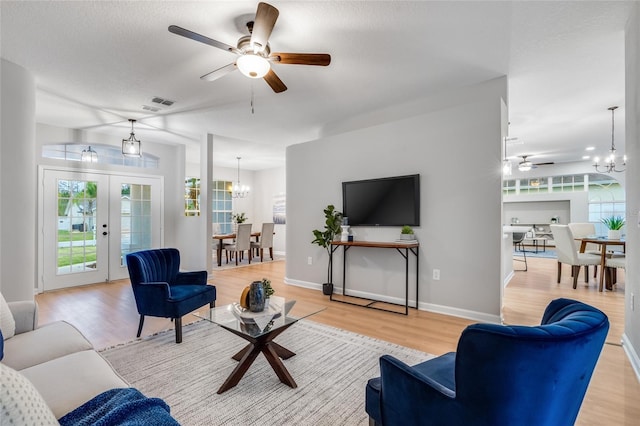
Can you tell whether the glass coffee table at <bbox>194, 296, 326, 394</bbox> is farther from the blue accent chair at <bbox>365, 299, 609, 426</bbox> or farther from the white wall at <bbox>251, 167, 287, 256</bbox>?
the white wall at <bbox>251, 167, 287, 256</bbox>

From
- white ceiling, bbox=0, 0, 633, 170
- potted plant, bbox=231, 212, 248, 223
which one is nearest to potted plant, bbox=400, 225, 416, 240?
white ceiling, bbox=0, 0, 633, 170

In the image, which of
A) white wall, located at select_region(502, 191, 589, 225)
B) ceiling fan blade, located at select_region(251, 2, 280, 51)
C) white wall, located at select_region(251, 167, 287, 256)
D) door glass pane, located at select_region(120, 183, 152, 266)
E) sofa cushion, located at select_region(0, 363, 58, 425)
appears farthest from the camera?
white wall, located at select_region(502, 191, 589, 225)

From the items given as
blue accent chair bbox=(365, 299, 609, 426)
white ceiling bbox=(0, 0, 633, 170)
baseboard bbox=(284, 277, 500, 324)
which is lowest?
baseboard bbox=(284, 277, 500, 324)

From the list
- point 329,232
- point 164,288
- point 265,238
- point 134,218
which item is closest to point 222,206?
point 265,238

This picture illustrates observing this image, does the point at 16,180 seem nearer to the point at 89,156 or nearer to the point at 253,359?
the point at 89,156

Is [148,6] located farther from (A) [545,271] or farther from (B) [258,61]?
(A) [545,271]

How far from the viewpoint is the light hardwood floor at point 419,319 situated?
6.74ft

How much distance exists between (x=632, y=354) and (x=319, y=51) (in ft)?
12.2

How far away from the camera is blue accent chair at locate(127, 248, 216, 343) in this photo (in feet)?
9.25

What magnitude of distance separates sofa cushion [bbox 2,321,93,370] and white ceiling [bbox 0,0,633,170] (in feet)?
7.58

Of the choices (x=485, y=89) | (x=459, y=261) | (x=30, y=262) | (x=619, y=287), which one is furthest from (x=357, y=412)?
(x=619, y=287)

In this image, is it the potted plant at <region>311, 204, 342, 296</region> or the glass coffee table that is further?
the potted plant at <region>311, 204, 342, 296</region>

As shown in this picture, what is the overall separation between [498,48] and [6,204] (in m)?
5.13

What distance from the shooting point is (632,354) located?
243 centimetres
